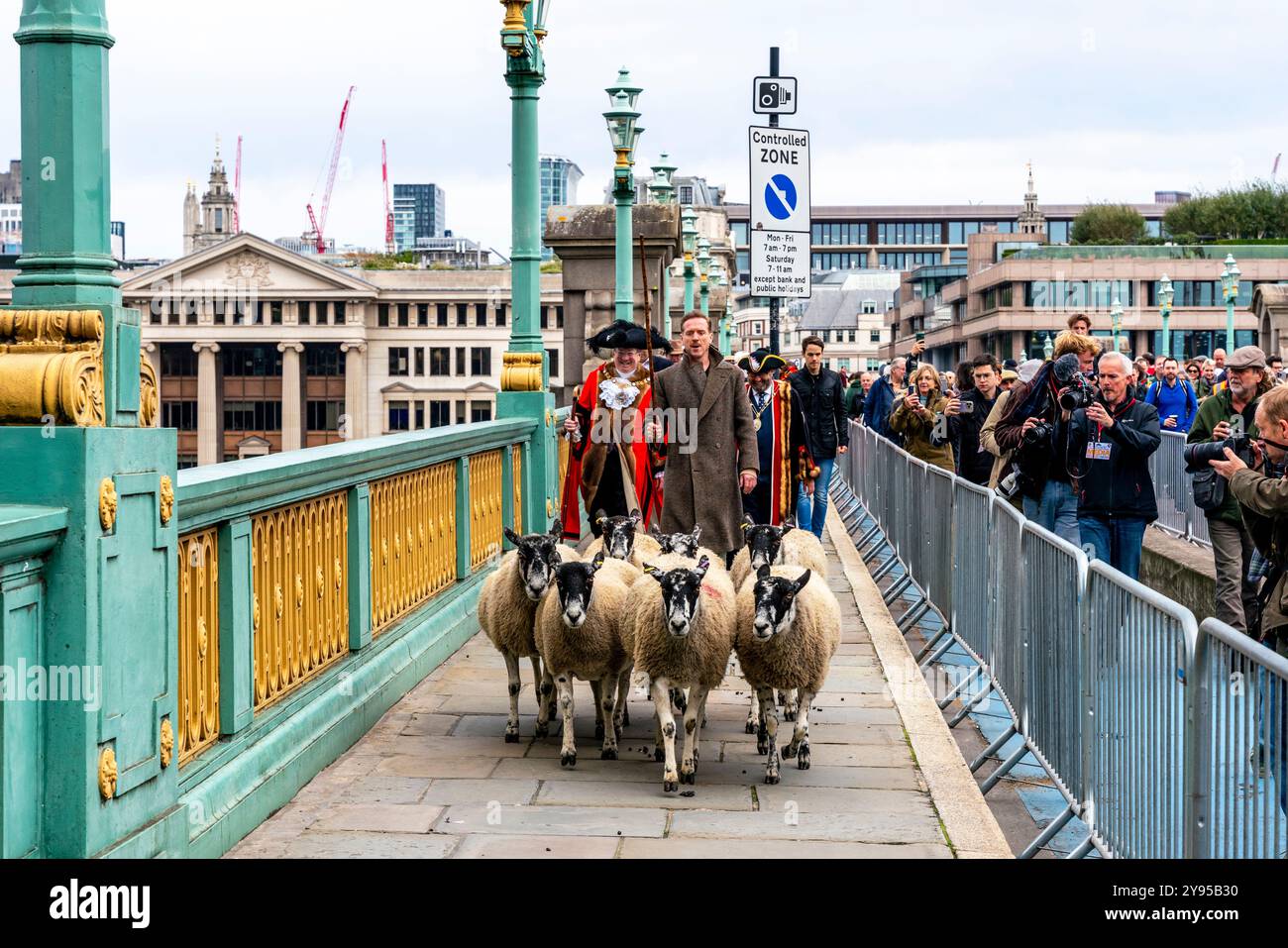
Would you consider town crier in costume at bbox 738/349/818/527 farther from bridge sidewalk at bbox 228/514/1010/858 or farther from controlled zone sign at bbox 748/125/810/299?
bridge sidewalk at bbox 228/514/1010/858

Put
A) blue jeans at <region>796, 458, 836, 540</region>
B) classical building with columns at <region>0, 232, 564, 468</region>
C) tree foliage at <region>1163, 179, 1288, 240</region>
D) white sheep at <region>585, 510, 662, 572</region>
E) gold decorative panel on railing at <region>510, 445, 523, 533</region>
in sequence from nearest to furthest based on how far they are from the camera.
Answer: white sheep at <region>585, 510, 662, 572</region>, gold decorative panel on railing at <region>510, 445, 523, 533</region>, blue jeans at <region>796, 458, 836, 540</region>, tree foliage at <region>1163, 179, 1288, 240</region>, classical building with columns at <region>0, 232, 564, 468</region>

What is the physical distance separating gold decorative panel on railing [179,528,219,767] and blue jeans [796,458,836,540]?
29.0 feet

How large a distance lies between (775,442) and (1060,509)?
92.5 inches

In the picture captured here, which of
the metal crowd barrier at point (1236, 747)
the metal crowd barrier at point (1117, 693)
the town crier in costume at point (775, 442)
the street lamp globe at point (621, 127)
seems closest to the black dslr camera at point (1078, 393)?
the metal crowd barrier at point (1117, 693)

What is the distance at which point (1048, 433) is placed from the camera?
11.1 m

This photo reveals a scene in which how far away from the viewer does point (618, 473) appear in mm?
11094

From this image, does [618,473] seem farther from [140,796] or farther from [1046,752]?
[140,796]

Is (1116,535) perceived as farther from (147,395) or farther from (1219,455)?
(147,395)

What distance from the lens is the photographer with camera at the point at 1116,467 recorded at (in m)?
10.4

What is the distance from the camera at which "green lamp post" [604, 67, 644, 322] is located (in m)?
19.5

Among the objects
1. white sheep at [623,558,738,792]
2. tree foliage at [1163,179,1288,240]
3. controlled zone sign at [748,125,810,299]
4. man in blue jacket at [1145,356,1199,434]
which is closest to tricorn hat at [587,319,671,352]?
controlled zone sign at [748,125,810,299]

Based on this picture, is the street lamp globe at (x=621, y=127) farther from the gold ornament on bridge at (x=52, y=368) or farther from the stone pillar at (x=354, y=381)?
the stone pillar at (x=354, y=381)
